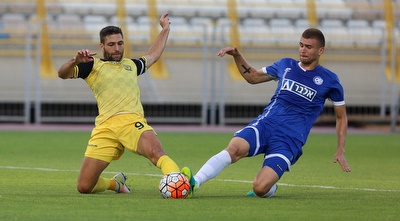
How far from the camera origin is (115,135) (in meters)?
9.61

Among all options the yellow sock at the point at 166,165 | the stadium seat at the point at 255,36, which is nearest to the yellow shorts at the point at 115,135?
the yellow sock at the point at 166,165

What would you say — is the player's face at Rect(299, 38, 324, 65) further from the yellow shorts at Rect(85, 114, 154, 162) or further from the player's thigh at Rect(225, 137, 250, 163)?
the yellow shorts at Rect(85, 114, 154, 162)

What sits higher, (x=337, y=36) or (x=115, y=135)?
(x=337, y=36)

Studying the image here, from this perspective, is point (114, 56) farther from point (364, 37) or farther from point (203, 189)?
point (364, 37)

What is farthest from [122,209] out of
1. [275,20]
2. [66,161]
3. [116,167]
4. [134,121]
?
[275,20]

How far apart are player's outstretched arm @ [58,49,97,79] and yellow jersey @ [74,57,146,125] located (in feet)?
0.70

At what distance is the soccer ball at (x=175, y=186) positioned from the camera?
8820 millimetres

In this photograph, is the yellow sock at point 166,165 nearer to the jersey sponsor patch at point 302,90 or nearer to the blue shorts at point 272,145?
the blue shorts at point 272,145

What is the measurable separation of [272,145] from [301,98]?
61 centimetres

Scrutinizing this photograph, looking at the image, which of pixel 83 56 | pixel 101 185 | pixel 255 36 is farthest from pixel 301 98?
pixel 255 36

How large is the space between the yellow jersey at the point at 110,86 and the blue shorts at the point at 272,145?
1.19 meters

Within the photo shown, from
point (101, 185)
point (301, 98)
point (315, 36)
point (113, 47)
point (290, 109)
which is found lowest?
point (101, 185)

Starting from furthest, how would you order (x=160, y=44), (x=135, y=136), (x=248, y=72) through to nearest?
(x=160, y=44) < (x=248, y=72) < (x=135, y=136)

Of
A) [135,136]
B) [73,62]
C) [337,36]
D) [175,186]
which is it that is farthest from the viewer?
[337,36]
